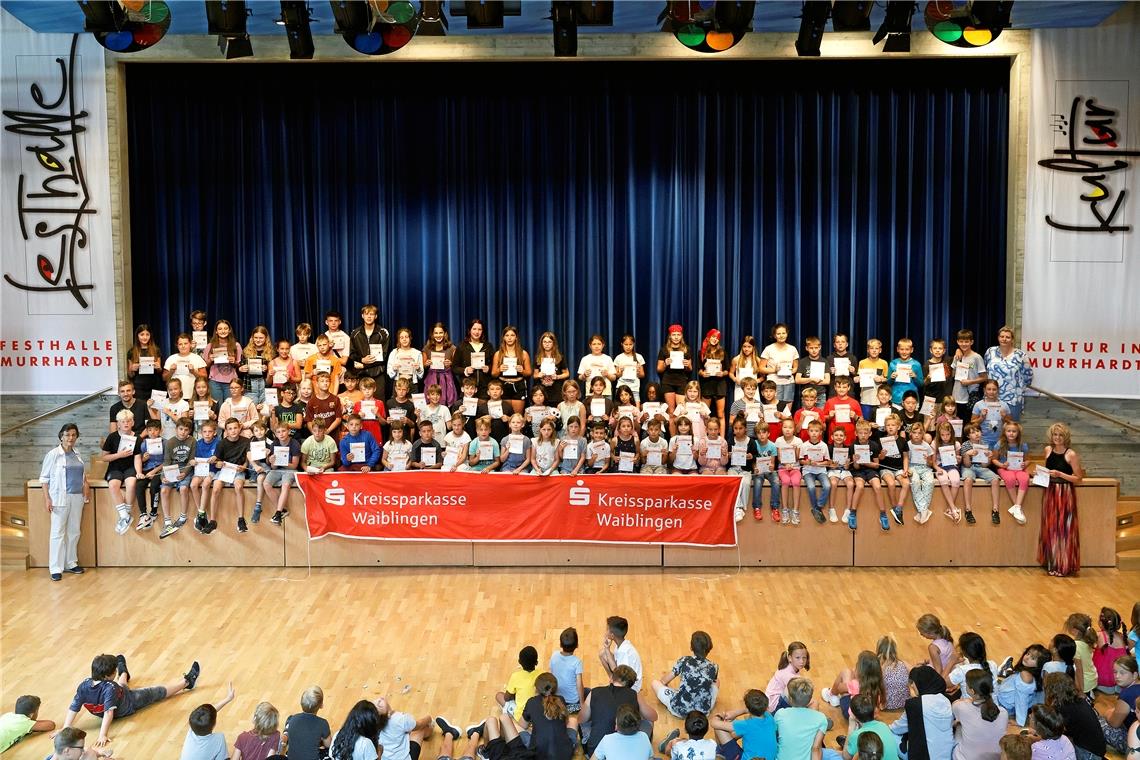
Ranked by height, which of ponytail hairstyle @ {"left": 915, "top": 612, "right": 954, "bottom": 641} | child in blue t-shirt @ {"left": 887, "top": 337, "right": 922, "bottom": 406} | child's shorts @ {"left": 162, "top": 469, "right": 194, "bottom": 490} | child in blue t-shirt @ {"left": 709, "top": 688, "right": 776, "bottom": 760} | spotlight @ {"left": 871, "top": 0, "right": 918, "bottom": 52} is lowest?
child in blue t-shirt @ {"left": 709, "top": 688, "right": 776, "bottom": 760}

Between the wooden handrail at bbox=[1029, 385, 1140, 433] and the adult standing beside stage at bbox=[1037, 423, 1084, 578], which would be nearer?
the adult standing beside stage at bbox=[1037, 423, 1084, 578]

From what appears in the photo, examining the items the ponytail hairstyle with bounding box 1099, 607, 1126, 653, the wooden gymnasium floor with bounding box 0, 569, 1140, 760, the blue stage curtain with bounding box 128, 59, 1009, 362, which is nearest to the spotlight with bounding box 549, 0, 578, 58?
the blue stage curtain with bounding box 128, 59, 1009, 362

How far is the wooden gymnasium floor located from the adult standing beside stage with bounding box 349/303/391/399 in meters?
2.75

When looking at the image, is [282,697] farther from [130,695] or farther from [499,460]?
[499,460]

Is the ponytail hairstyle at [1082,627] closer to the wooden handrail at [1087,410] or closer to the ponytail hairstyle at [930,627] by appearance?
the ponytail hairstyle at [930,627]

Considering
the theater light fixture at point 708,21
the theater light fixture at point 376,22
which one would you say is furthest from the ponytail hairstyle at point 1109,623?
the theater light fixture at point 376,22

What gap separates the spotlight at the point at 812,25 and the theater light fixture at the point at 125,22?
599cm

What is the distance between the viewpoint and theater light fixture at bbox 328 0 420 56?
9969 mm

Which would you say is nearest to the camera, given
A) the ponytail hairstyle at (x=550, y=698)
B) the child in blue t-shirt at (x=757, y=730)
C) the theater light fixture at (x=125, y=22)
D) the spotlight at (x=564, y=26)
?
the ponytail hairstyle at (x=550, y=698)

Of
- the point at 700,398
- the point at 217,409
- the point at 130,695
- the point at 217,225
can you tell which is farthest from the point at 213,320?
the point at 130,695

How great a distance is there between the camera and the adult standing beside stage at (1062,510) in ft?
36.6

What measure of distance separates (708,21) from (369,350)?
5.48m

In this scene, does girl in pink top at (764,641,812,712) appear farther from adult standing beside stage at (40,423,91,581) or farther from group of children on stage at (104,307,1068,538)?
adult standing beside stage at (40,423,91,581)

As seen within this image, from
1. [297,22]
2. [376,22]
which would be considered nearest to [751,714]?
[376,22]
